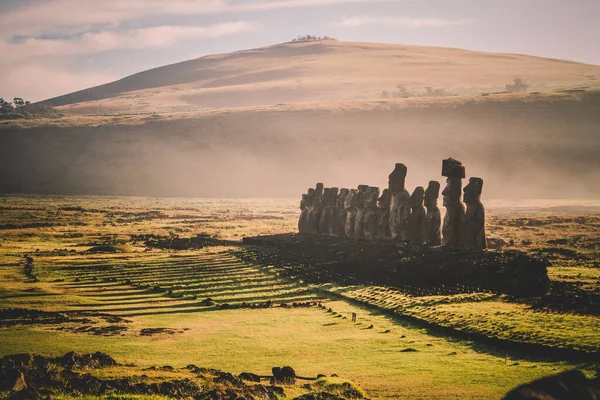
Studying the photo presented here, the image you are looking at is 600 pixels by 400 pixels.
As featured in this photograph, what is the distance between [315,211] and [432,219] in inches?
510

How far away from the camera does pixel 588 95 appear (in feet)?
382

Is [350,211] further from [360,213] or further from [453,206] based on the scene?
[453,206]

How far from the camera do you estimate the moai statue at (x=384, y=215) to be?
34844 millimetres

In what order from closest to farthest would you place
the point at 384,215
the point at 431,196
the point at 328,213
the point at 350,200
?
1. the point at 431,196
2. the point at 384,215
3. the point at 350,200
4. the point at 328,213

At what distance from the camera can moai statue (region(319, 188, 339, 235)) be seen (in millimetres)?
41312

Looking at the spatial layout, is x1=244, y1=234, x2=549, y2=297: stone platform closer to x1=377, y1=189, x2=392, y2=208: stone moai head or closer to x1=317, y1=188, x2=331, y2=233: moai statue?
x1=377, y1=189, x2=392, y2=208: stone moai head

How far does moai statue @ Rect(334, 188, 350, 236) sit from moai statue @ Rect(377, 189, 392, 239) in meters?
4.49

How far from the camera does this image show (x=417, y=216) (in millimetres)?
32469

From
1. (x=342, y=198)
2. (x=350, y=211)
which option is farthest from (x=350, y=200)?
(x=342, y=198)

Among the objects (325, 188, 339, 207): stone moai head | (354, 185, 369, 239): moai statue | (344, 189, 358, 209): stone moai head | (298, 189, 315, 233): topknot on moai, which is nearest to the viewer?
(354, 185, 369, 239): moai statue

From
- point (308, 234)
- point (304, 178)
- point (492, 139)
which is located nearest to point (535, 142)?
point (492, 139)

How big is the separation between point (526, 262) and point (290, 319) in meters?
8.61

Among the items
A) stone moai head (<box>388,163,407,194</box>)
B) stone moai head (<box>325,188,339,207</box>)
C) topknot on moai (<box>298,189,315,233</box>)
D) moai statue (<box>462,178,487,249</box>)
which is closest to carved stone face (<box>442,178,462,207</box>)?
moai statue (<box>462,178,487,249</box>)

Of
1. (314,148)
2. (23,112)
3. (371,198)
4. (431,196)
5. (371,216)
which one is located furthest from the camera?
(23,112)
